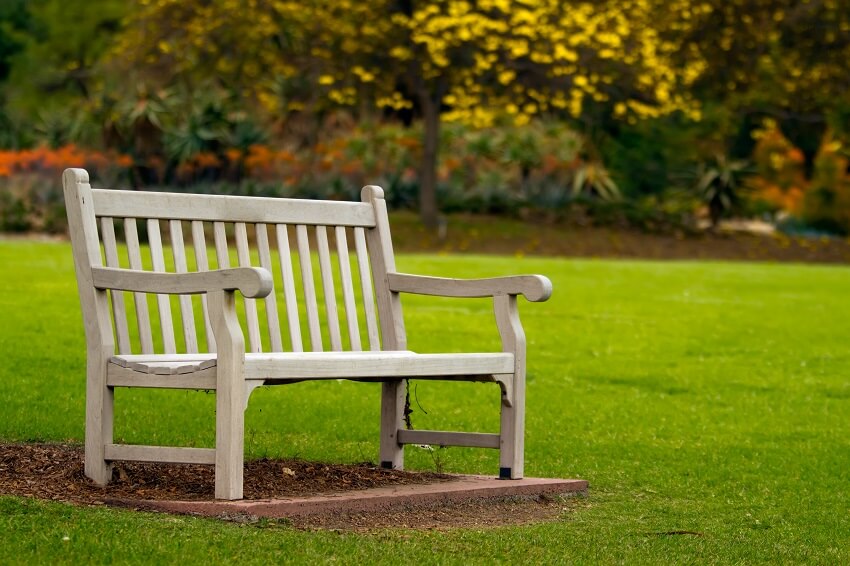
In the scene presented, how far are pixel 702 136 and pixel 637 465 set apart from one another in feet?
110

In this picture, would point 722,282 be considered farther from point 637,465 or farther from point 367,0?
point 637,465

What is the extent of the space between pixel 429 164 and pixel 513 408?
1973 cm

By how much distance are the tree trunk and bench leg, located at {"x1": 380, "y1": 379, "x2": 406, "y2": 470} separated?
19.3m

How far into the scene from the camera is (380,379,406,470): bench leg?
6043 millimetres

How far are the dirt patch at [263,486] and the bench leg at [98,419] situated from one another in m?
0.07

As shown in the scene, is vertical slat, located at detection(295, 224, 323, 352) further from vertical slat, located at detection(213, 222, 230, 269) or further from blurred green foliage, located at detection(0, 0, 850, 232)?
blurred green foliage, located at detection(0, 0, 850, 232)

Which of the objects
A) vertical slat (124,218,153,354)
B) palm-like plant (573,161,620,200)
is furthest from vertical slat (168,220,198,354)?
palm-like plant (573,161,620,200)

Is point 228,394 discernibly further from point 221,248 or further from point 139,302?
point 221,248

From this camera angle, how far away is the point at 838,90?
29.1 metres

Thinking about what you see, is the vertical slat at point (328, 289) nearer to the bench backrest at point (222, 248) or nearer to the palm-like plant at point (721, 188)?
the bench backrest at point (222, 248)

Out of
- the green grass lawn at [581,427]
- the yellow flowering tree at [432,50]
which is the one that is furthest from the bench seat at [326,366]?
the yellow flowering tree at [432,50]

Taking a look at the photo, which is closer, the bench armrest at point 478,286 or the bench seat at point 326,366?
the bench seat at point 326,366

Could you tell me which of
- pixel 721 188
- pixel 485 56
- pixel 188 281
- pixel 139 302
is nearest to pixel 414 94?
pixel 485 56

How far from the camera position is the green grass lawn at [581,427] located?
456cm
